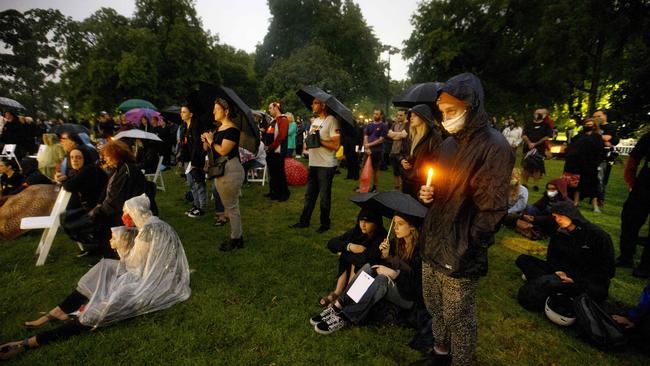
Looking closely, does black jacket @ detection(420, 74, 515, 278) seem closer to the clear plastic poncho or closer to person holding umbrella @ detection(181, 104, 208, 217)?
the clear plastic poncho

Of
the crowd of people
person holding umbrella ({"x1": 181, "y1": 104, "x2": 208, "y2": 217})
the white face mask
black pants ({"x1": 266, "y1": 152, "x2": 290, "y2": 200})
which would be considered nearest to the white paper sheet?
the crowd of people

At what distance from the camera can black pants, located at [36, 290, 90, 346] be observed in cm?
262

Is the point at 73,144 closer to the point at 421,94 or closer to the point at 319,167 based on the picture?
the point at 319,167

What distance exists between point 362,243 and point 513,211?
4420 millimetres

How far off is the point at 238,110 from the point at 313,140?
1330 mm

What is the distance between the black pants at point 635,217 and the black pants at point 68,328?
23.0ft

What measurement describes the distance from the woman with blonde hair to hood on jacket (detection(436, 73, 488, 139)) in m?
8.22

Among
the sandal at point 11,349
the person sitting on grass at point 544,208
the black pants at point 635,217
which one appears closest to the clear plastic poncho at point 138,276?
A: the sandal at point 11,349

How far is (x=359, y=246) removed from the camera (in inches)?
129

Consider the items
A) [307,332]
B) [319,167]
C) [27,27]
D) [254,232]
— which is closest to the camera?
[307,332]

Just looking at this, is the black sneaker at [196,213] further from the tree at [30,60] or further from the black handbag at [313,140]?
the tree at [30,60]

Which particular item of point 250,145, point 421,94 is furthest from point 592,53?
point 250,145

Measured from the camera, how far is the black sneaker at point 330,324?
9.60ft

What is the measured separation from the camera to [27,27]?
3962 centimetres
